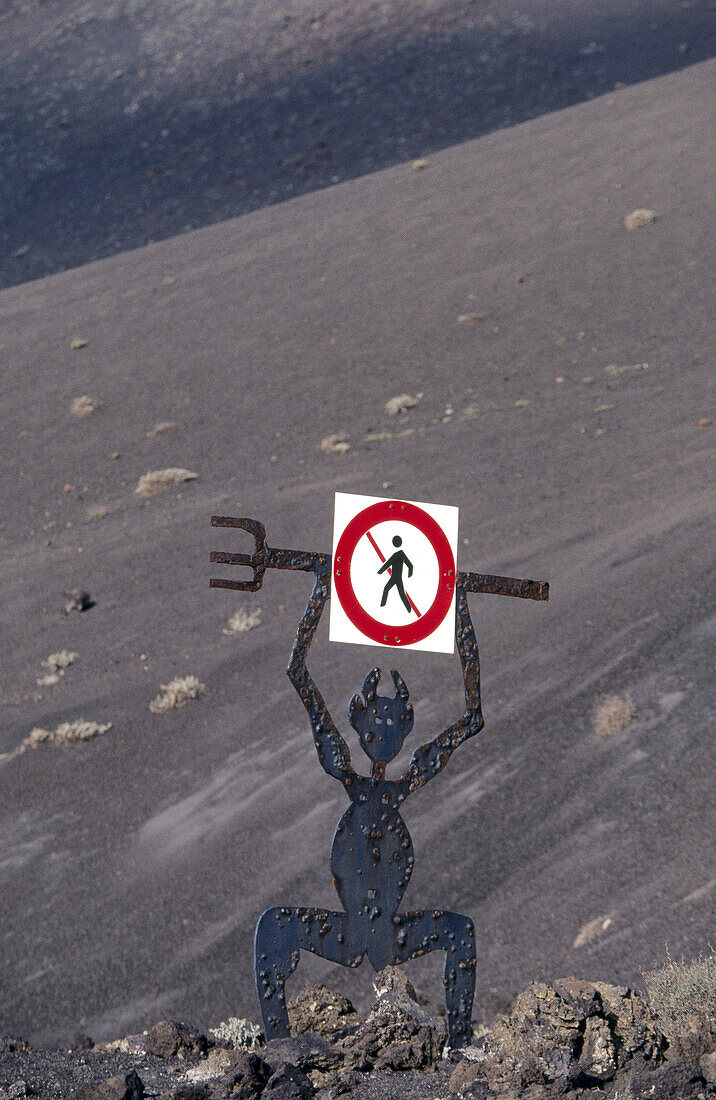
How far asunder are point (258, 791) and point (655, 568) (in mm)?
6231

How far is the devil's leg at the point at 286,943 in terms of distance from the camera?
189 inches

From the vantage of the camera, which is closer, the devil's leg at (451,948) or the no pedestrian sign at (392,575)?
the no pedestrian sign at (392,575)

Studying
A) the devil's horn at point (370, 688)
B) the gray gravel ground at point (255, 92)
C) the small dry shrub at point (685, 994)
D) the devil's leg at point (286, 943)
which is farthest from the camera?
the gray gravel ground at point (255, 92)

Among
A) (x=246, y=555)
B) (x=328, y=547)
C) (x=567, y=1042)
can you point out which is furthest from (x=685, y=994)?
(x=328, y=547)

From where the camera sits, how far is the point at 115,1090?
182 inches

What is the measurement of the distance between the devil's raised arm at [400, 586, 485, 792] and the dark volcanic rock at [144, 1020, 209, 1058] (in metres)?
2.19

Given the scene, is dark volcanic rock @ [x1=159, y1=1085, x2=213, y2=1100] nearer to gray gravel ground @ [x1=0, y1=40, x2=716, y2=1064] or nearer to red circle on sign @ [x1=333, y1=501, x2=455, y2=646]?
red circle on sign @ [x1=333, y1=501, x2=455, y2=646]

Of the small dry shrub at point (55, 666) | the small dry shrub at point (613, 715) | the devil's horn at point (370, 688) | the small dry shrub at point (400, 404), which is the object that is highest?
the devil's horn at point (370, 688)

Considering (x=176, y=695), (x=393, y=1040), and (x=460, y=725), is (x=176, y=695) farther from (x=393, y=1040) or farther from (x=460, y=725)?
(x=460, y=725)

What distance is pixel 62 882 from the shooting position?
39.4ft

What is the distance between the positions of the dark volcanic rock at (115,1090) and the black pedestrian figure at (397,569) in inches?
87.5

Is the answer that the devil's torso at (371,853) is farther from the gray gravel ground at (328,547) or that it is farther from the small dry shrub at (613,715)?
the small dry shrub at (613,715)

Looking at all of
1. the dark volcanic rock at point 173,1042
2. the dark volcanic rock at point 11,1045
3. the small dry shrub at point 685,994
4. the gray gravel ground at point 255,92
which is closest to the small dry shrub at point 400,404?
the dark volcanic rock at point 11,1045

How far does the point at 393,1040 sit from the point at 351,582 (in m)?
2.20
